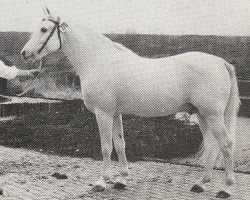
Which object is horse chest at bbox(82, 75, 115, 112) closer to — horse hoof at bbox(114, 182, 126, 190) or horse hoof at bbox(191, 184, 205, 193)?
horse hoof at bbox(114, 182, 126, 190)

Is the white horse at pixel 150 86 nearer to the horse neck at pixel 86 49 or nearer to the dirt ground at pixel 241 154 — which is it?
the horse neck at pixel 86 49

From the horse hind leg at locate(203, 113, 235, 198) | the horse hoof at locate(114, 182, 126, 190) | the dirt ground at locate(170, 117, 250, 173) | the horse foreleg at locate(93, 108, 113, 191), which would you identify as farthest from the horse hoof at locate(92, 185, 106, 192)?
the dirt ground at locate(170, 117, 250, 173)

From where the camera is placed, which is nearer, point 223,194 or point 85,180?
point 223,194

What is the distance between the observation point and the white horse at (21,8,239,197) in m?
6.43

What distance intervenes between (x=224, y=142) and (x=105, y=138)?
158 cm

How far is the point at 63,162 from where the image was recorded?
8.74 metres

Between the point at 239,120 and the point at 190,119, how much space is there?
1158 mm

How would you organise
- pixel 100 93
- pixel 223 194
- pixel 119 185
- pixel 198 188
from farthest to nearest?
pixel 119 185, pixel 198 188, pixel 100 93, pixel 223 194

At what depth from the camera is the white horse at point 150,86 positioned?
6.43m

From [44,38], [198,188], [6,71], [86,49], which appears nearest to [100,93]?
[86,49]

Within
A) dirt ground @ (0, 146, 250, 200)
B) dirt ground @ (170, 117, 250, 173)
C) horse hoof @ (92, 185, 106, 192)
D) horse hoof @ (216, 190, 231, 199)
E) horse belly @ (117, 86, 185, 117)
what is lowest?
dirt ground @ (170, 117, 250, 173)

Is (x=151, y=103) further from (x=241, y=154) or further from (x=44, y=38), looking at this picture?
(x=241, y=154)

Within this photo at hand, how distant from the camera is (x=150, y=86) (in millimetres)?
6570

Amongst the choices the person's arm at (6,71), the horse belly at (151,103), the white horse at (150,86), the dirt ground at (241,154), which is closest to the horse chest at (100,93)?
the white horse at (150,86)
